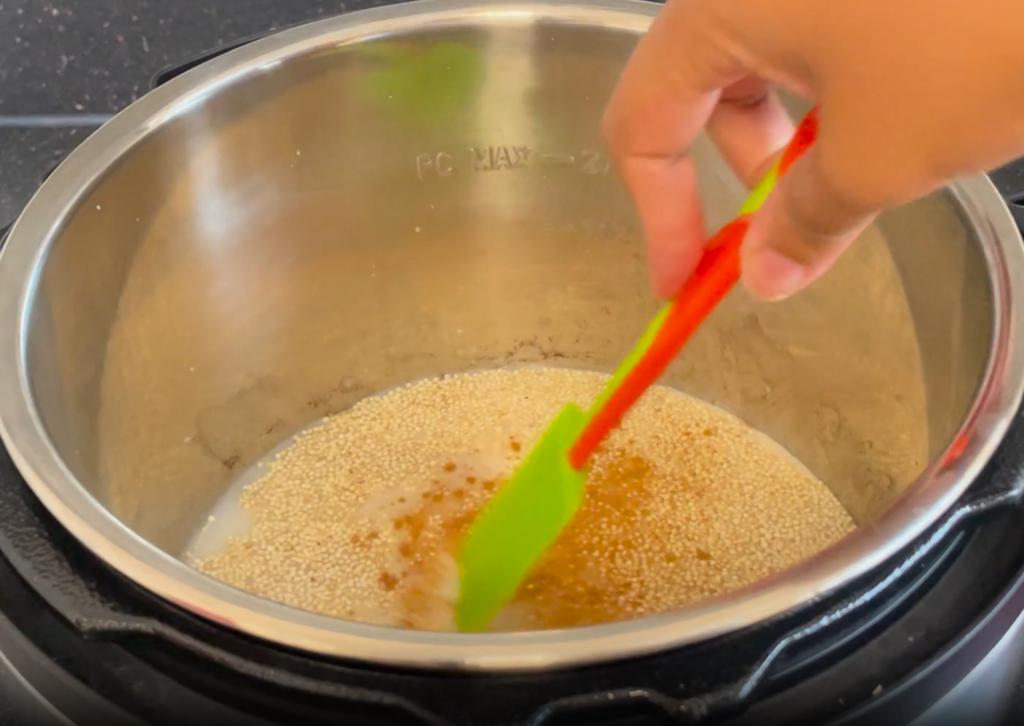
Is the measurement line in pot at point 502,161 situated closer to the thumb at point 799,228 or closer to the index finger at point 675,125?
the index finger at point 675,125

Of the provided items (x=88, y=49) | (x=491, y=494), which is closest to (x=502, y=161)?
(x=491, y=494)

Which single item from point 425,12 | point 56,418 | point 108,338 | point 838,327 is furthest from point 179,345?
point 838,327

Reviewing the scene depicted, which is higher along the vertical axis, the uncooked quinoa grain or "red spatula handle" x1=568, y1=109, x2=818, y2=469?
"red spatula handle" x1=568, y1=109, x2=818, y2=469

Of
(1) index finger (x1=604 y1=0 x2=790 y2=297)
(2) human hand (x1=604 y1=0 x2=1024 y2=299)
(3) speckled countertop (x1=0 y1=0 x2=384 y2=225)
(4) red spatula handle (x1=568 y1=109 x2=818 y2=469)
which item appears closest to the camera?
(2) human hand (x1=604 y1=0 x2=1024 y2=299)

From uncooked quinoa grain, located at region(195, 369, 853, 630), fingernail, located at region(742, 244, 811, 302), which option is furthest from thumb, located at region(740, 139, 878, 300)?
uncooked quinoa grain, located at region(195, 369, 853, 630)

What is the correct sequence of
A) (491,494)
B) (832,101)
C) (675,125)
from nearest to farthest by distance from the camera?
(832,101) → (675,125) → (491,494)

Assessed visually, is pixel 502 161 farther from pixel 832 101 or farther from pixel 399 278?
pixel 832 101

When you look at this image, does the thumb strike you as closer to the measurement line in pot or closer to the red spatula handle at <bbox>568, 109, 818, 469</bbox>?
the red spatula handle at <bbox>568, 109, 818, 469</bbox>
